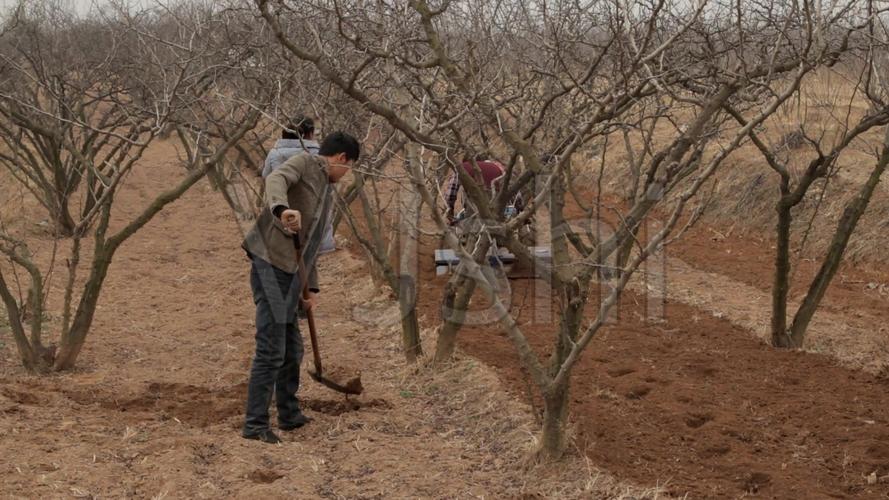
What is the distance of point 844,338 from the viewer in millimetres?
7348

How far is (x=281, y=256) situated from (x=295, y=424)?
931 mm

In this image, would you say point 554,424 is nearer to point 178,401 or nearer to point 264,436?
point 264,436

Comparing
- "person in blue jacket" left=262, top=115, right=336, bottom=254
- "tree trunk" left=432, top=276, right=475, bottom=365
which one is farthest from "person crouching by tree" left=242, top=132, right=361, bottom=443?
"tree trunk" left=432, top=276, right=475, bottom=365

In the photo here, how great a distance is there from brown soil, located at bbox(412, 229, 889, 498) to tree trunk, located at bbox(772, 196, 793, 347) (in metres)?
0.13

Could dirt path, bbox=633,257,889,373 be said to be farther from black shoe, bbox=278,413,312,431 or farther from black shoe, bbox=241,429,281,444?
black shoe, bbox=241,429,281,444

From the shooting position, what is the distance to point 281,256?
4.77 m

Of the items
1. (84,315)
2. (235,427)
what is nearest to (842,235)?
(235,427)

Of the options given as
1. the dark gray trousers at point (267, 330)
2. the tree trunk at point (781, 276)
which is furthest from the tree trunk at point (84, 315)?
the tree trunk at point (781, 276)

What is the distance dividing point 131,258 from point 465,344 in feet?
18.3

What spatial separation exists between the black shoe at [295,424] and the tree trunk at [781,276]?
314cm

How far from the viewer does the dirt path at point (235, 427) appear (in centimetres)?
428

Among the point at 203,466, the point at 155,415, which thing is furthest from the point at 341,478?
the point at 155,415

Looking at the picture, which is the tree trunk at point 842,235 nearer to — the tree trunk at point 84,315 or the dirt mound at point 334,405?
the dirt mound at point 334,405

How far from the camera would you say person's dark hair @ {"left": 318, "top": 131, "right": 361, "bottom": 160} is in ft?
16.0
